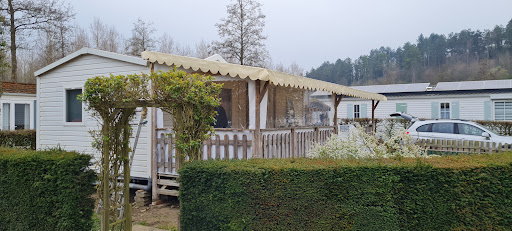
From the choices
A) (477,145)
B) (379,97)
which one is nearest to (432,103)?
(379,97)

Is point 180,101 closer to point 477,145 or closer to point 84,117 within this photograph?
point 84,117

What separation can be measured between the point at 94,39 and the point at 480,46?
2489 inches

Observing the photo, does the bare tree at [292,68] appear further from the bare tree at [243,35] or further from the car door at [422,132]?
the car door at [422,132]

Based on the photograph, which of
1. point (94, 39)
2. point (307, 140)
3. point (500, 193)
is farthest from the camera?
point (94, 39)

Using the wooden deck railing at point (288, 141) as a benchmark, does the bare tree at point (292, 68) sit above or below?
above

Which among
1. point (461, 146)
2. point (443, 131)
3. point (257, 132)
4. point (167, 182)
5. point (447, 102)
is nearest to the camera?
point (257, 132)

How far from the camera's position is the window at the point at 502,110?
1936 cm

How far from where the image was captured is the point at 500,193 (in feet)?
11.7

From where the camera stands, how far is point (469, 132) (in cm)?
1133

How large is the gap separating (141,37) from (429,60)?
57.1m

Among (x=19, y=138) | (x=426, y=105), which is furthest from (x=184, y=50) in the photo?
(x=19, y=138)

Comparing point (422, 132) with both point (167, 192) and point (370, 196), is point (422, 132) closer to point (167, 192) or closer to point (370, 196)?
point (167, 192)

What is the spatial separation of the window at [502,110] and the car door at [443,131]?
1066 centimetres

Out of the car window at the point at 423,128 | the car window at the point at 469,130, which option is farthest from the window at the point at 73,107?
the car window at the point at 469,130
